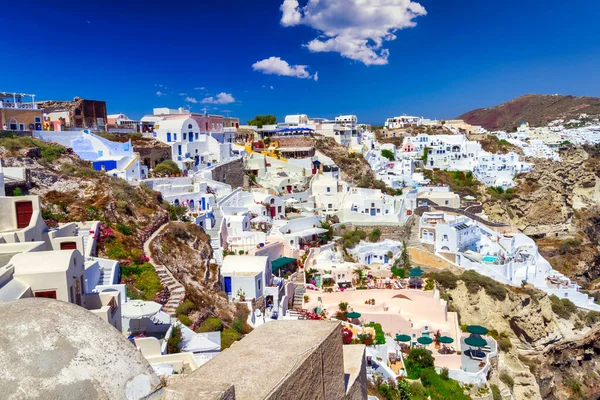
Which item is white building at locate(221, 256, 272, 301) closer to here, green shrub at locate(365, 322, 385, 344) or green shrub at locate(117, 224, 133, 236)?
green shrub at locate(117, 224, 133, 236)

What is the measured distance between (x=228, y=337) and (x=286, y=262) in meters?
9.43

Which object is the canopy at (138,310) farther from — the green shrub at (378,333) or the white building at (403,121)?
the white building at (403,121)

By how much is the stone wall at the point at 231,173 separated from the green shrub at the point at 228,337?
17160mm

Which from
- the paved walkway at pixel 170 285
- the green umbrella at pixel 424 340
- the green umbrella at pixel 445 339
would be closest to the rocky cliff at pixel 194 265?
the paved walkway at pixel 170 285

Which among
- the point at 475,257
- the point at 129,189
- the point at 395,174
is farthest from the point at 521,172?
the point at 129,189

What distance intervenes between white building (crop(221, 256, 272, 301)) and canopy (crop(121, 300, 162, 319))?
648 cm

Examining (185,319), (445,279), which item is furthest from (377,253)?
(185,319)

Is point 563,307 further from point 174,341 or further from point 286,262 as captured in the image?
point 174,341

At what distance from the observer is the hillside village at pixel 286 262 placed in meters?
6.11

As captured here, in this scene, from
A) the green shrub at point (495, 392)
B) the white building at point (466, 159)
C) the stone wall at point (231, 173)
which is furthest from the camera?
the white building at point (466, 159)

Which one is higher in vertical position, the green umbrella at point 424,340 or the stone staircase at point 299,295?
the stone staircase at point 299,295

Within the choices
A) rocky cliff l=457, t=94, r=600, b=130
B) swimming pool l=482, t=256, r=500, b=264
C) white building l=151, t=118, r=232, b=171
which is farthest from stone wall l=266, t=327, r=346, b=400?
rocky cliff l=457, t=94, r=600, b=130

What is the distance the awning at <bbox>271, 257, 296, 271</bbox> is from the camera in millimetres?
20047

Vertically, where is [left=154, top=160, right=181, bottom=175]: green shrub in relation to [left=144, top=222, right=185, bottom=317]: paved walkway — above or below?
above
